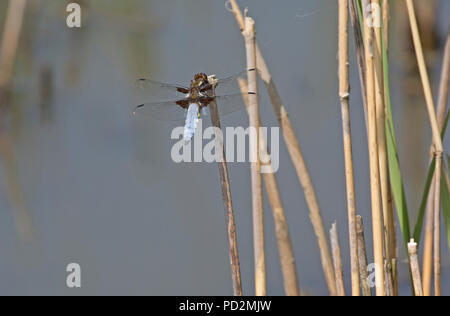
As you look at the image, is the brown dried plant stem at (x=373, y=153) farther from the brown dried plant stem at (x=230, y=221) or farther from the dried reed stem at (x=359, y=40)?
the brown dried plant stem at (x=230, y=221)

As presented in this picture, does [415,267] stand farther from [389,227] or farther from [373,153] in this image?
[373,153]

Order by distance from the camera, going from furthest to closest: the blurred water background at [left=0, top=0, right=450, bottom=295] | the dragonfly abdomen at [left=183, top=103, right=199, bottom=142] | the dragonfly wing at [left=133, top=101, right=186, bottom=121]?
Answer: the blurred water background at [left=0, top=0, right=450, bottom=295] < the dragonfly wing at [left=133, top=101, right=186, bottom=121] < the dragonfly abdomen at [left=183, top=103, right=199, bottom=142]

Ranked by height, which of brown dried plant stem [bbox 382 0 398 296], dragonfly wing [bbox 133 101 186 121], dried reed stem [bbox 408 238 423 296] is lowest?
dried reed stem [bbox 408 238 423 296]

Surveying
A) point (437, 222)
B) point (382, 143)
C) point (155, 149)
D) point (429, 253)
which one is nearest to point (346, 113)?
point (382, 143)

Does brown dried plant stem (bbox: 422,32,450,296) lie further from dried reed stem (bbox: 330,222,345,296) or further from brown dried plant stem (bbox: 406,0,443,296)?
dried reed stem (bbox: 330,222,345,296)

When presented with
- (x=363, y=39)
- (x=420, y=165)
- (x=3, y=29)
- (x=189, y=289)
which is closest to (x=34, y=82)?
(x=3, y=29)

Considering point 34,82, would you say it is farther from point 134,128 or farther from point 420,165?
point 420,165

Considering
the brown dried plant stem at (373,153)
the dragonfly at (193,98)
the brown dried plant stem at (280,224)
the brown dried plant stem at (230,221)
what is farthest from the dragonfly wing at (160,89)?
the brown dried plant stem at (373,153)

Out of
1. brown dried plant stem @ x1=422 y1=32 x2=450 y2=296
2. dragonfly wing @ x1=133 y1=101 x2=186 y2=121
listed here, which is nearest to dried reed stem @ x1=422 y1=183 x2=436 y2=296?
brown dried plant stem @ x1=422 y1=32 x2=450 y2=296
